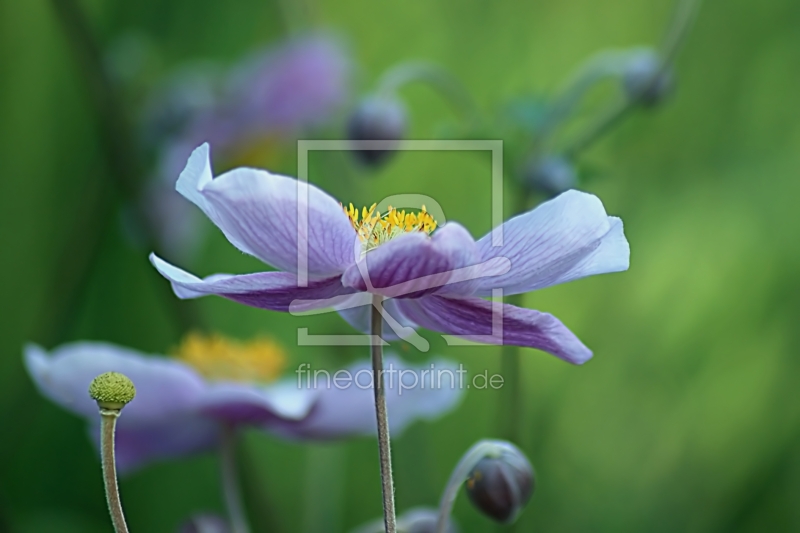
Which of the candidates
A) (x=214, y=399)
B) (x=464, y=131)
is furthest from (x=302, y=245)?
(x=464, y=131)

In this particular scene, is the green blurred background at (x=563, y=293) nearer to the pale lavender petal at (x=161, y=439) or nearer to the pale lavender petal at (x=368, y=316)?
the pale lavender petal at (x=161, y=439)

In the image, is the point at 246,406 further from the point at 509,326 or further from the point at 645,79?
the point at 645,79

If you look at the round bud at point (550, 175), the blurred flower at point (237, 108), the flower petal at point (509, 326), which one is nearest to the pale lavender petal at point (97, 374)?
the flower petal at point (509, 326)

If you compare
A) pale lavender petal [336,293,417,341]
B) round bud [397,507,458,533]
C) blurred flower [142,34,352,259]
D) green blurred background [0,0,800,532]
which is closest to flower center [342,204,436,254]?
pale lavender petal [336,293,417,341]

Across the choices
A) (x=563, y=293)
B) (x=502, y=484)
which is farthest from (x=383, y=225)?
(x=563, y=293)

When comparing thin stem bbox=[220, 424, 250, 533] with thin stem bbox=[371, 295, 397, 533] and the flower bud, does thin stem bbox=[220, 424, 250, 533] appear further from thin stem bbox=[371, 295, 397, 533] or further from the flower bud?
thin stem bbox=[371, 295, 397, 533]

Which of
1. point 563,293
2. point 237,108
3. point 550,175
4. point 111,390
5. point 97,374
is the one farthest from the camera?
point 563,293

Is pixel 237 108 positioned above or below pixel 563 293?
above
